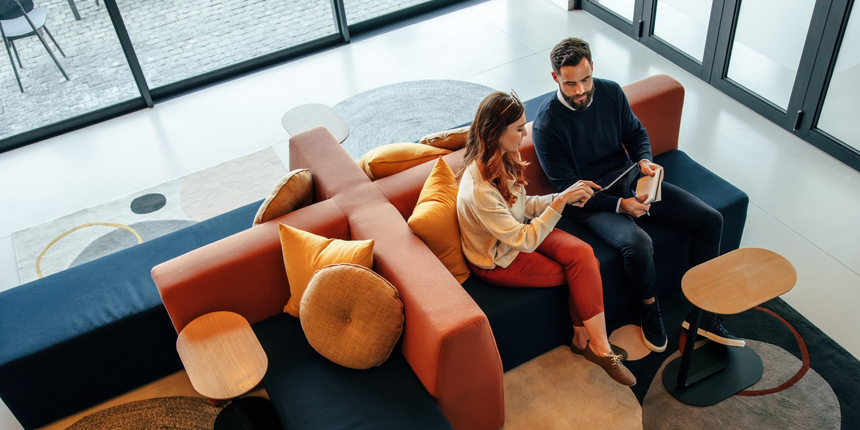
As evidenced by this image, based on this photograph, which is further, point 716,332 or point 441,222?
point 716,332

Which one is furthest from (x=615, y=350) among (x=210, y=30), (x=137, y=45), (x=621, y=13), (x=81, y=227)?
(x=137, y=45)

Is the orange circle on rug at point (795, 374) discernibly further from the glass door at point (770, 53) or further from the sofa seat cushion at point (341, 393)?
the glass door at point (770, 53)

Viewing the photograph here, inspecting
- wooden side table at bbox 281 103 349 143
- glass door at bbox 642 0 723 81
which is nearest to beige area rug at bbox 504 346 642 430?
wooden side table at bbox 281 103 349 143

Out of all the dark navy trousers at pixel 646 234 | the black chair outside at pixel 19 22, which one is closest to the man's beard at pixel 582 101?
the dark navy trousers at pixel 646 234

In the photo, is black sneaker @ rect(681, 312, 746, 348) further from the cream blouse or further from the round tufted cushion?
the round tufted cushion

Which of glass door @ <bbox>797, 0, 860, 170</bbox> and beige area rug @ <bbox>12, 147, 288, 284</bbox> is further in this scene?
beige area rug @ <bbox>12, 147, 288, 284</bbox>

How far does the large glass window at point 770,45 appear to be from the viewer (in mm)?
3994

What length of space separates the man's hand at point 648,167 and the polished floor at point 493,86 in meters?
0.95

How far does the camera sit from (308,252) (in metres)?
2.64

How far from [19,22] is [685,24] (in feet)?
14.9

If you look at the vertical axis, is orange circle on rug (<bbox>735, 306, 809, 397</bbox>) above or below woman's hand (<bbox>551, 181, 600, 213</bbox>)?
below

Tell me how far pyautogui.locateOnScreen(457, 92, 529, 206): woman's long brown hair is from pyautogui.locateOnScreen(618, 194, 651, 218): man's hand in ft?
1.59

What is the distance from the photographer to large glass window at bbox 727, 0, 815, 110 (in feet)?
13.1

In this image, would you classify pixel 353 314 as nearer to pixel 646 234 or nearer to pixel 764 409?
pixel 646 234
